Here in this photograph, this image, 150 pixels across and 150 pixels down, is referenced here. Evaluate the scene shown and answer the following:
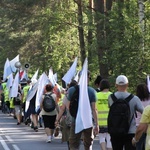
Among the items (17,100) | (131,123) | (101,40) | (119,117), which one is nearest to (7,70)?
(17,100)

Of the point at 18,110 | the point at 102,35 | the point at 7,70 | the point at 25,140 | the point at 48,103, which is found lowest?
the point at 25,140

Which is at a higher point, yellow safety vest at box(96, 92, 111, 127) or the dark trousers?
yellow safety vest at box(96, 92, 111, 127)

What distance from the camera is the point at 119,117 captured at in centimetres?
969

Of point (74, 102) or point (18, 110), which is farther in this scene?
point (18, 110)

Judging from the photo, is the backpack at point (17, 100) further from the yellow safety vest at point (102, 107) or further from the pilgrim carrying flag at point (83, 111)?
the pilgrim carrying flag at point (83, 111)

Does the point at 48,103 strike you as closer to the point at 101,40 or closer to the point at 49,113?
the point at 49,113

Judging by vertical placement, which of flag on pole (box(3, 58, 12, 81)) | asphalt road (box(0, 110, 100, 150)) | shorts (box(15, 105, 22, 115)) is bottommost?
asphalt road (box(0, 110, 100, 150))

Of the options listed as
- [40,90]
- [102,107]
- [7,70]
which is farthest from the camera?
[7,70]

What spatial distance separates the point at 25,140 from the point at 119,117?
28.4 feet

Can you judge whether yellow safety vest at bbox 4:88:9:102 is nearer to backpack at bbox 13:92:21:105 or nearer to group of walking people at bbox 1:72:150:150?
backpack at bbox 13:92:21:105

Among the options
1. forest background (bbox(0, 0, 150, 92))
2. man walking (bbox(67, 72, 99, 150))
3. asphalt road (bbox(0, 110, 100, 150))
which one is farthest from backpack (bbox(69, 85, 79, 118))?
forest background (bbox(0, 0, 150, 92))

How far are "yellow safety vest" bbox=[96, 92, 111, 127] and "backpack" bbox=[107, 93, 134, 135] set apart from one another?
261 centimetres

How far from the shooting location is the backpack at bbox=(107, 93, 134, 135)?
968 centimetres

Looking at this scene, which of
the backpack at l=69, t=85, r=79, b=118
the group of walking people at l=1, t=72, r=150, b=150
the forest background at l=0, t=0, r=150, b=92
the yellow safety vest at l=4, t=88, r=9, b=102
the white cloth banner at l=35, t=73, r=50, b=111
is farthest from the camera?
the yellow safety vest at l=4, t=88, r=9, b=102
